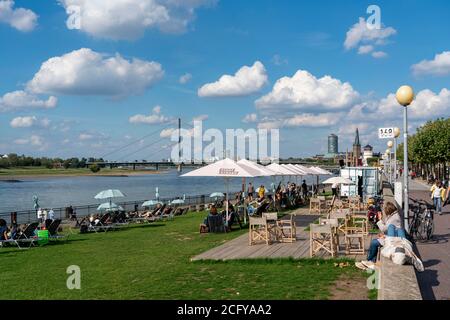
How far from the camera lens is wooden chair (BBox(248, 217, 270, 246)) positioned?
12.1m

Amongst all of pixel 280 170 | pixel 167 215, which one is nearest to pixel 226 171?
pixel 280 170

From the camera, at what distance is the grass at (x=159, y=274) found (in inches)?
296

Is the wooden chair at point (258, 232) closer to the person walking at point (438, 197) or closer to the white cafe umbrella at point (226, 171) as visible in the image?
the white cafe umbrella at point (226, 171)

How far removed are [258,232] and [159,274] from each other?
407cm

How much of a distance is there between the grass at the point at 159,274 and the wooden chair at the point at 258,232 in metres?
1.01

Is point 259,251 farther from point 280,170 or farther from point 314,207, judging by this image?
point 280,170

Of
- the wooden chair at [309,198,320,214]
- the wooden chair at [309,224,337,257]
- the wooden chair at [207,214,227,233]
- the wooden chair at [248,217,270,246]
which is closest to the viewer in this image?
the wooden chair at [309,224,337,257]

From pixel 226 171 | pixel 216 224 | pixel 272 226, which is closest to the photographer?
pixel 272 226

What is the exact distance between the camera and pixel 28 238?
14.9 meters

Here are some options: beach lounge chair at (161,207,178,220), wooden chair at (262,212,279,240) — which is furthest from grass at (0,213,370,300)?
beach lounge chair at (161,207,178,220)

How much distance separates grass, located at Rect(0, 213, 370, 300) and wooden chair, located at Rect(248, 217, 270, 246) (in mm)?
→ 1015

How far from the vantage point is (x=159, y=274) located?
9.09 m

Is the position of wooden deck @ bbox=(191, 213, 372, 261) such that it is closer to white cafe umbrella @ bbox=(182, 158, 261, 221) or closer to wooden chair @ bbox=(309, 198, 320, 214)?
white cafe umbrella @ bbox=(182, 158, 261, 221)

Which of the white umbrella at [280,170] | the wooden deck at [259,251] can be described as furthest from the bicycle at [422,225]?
the white umbrella at [280,170]
